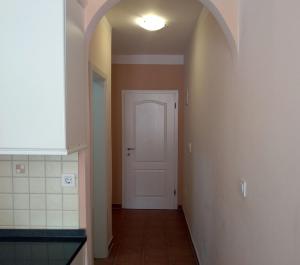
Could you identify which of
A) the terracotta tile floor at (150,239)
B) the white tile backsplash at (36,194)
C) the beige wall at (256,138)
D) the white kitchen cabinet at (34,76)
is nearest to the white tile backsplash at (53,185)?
the white tile backsplash at (36,194)

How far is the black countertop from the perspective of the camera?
5.03 feet

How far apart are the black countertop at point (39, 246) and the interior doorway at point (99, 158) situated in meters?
1.40

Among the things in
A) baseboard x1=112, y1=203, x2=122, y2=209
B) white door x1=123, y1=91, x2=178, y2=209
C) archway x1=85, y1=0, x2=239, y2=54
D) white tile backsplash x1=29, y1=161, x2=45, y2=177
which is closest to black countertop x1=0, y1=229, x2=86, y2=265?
white tile backsplash x1=29, y1=161, x2=45, y2=177

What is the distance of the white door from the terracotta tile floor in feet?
0.94

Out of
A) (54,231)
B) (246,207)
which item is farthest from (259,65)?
(54,231)

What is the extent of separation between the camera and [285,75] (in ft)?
3.60

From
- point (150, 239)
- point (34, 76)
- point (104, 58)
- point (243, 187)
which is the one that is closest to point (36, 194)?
point (34, 76)

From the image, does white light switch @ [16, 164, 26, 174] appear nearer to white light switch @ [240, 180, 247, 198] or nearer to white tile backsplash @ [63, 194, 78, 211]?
white tile backsplash @ [63, 194, 78, 211]

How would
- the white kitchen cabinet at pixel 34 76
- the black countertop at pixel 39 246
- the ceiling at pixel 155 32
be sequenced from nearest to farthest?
the white kitchen cabinet at pixel 34 76 → the black countertop at pixel 39 246 → the ceiling at pixel 155 32

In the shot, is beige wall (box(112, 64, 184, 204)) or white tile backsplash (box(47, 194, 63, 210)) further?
beige wall (box(112, 64, 184, 204))

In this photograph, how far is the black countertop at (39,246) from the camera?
1534mm

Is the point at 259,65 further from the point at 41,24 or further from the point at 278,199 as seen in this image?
the point at 41,24

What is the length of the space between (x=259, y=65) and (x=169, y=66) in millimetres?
3747

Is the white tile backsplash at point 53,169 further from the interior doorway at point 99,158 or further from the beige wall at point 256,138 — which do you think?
the interior doorway at point 99,158
